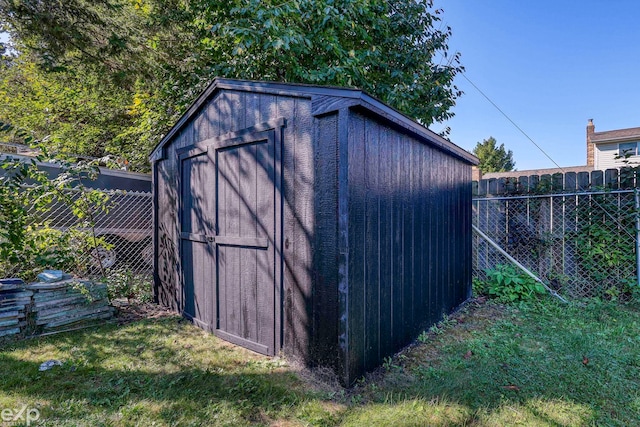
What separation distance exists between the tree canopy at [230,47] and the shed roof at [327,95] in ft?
6.00

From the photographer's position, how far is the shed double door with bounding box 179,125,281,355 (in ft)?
8.80

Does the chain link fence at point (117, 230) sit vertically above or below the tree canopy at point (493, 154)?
below

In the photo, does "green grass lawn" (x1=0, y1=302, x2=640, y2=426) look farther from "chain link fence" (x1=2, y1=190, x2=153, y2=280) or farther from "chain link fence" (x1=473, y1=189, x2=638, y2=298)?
"chain link fence" (x1=2, y1=190, x2=153, y2=280)

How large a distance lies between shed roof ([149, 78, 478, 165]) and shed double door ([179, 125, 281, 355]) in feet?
1.18

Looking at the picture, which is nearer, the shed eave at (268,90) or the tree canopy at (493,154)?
the shed eave at (268,90)

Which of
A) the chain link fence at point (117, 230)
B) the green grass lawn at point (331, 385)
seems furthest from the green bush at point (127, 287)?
the green grass lawn at point (331, 385)

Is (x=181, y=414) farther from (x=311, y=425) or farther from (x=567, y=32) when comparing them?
(x=567, y=32)

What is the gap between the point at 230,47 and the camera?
615 cm

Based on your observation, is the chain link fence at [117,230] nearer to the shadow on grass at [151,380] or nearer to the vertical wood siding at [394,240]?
the shadow on grass at [151,380]

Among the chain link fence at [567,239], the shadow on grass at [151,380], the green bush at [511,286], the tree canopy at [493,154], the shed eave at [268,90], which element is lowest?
the shadow on grass at [151,380]

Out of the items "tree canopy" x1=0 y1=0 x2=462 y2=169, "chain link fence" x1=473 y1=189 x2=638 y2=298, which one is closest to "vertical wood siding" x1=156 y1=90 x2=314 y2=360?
"tree canopy" x1=0 y1=0 x2=462 y2=169

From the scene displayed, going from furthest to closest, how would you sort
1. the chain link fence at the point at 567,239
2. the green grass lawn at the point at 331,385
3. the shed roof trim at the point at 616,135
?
the shed roof trim at the point at 616,135
the chain link fence at the point at 567,239
the green grass lawn at the point at 331,385

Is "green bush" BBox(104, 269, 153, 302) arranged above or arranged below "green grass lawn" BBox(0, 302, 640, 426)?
above

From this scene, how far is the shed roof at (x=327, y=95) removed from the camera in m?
2.21
